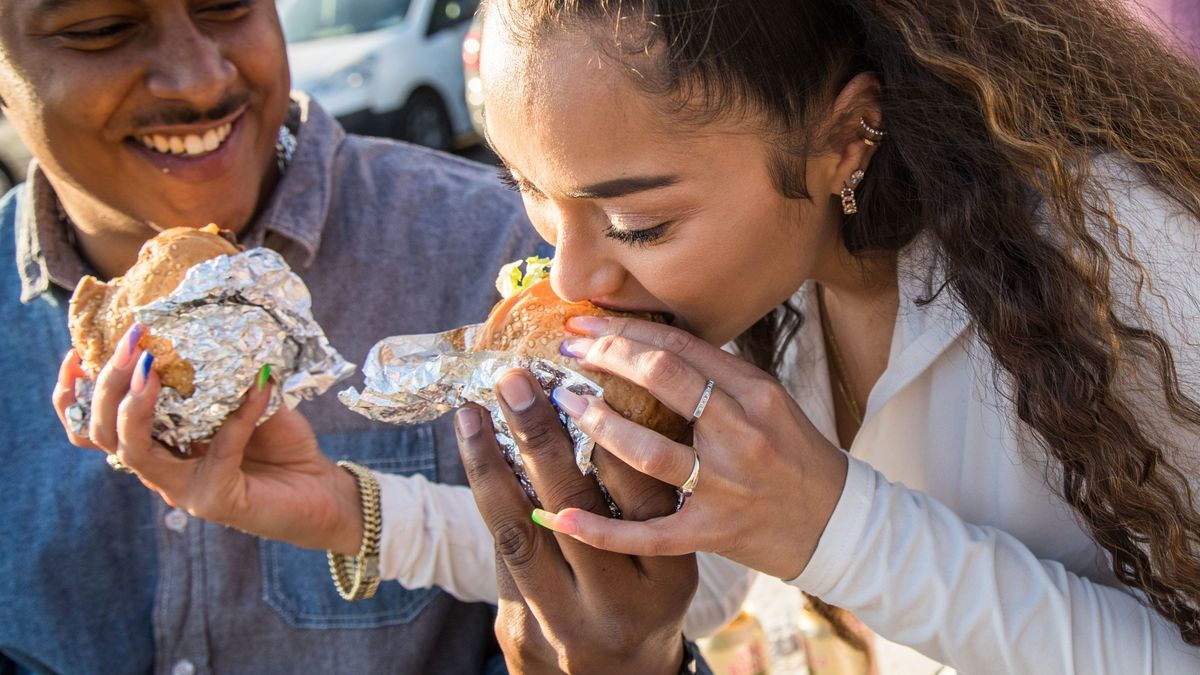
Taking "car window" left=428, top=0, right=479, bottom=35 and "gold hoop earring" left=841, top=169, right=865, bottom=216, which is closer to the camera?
"gold hoop earring" left=841, top=169, right=865, bottom=216

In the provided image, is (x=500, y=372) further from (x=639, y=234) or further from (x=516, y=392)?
(x=639, y=234)

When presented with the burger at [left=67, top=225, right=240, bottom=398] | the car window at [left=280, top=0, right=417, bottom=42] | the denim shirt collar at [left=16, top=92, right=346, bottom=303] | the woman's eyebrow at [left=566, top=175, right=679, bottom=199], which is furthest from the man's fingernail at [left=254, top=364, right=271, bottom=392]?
the car window at [left=280, top=0, right=417, bottom=42]

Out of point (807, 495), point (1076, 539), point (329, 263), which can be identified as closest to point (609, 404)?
point (807, 495)

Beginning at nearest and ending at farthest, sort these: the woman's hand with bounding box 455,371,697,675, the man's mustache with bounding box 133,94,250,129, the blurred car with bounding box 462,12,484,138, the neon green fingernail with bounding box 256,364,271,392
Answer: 1. the woman's hand with bounding box 455,371,697,675
2. the neon green fingernail with bounding box 256,364,271,392
3. the man's mustache with bounding box 133,94,250,129
4. the blurred car with bounding box 462,12,484,138

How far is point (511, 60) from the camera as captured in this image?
158cm

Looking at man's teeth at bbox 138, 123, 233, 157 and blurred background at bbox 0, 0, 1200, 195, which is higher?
man's teeth at bbox 138, 123, 233, 157

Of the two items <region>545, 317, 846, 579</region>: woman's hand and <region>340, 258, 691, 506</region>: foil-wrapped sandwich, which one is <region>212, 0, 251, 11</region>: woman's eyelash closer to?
<region>340, 258, 691, 506</region>: foil-wrapped sandwich

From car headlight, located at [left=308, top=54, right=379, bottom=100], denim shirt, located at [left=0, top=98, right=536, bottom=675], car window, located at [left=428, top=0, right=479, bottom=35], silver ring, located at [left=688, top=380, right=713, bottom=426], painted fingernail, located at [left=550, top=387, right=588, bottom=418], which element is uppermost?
silver ring, located at [left=688, top=380, right=713, bottom=426]

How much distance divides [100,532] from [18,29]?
3.61ft

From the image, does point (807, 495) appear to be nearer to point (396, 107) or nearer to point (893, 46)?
point (893, 46)

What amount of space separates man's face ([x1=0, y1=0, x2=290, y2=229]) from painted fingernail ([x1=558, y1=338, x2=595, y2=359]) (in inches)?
39.8

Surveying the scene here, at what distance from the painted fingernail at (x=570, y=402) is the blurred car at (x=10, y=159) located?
865 cm

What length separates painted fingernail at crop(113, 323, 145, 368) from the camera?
1.78 metres

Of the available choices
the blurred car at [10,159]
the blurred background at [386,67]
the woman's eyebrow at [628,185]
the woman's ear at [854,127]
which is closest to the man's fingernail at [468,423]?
the woman's eyebrow at [628,185]
